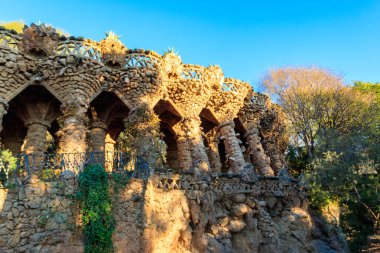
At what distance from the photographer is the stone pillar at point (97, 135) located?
40.2ft

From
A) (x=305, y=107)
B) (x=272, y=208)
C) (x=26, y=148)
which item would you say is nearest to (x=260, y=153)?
(x=272, y=208)

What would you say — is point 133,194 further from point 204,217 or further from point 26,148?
point 26,148

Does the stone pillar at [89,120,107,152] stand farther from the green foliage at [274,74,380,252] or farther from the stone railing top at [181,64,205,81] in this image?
the green foliage at [274,74,380,252]

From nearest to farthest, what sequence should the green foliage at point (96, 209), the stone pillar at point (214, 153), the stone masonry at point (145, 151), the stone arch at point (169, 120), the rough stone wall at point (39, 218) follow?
the rough stone wall at point (39, 218), the green foliage at point (96, 209), the stone masonry at point (145, 151), the stone arch at point (169, 120), the stone pillar at point (214, 153)

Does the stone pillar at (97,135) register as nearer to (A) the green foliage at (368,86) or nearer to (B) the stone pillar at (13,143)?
(B) the stone pillar at (13,143)

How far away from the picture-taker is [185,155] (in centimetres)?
1272

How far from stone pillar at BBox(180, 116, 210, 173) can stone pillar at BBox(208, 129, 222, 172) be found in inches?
114

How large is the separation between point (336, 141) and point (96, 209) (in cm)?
1342

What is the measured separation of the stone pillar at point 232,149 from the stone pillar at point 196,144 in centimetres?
180

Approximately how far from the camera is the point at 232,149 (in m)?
13.5

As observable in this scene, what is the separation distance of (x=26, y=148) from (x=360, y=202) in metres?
15.6

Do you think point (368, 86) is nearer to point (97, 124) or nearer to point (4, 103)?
point (97, 124)

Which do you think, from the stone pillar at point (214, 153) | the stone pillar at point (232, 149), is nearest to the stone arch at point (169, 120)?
the stone pillar at point (214, 153)

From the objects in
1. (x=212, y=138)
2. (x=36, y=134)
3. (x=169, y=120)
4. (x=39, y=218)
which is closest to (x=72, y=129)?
(x=36, y=134)
